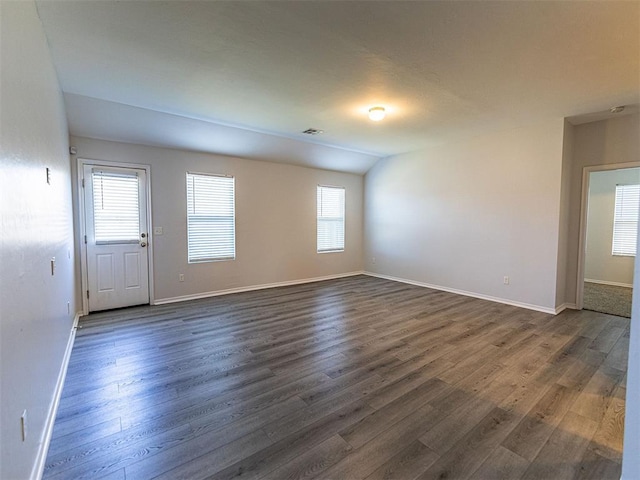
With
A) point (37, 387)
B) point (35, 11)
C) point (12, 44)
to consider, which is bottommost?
point (37, 387)

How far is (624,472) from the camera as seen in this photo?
1.46 m

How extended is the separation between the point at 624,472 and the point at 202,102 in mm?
4562

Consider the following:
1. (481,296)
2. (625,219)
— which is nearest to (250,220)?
(481,296)

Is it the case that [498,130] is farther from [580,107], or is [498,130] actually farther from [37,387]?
[37,387]

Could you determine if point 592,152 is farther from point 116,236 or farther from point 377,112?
point 116,236

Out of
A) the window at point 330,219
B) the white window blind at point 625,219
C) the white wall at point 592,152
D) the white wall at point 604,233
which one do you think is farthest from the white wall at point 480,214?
the white window blind at point 625,219

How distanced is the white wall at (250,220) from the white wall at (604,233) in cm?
488

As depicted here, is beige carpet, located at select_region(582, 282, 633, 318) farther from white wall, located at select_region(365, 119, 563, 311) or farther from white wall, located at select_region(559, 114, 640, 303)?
white wall, located at select_region(365, 119, 563, 311)

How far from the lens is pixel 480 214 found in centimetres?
505

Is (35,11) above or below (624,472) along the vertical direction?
above

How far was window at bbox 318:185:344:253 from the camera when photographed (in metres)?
6.70

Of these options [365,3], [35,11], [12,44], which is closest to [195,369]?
[12,44]

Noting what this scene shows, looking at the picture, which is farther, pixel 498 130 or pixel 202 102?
pixel 498 130

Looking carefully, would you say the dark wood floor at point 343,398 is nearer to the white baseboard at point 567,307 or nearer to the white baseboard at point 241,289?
the white baseboard at point 567,307
